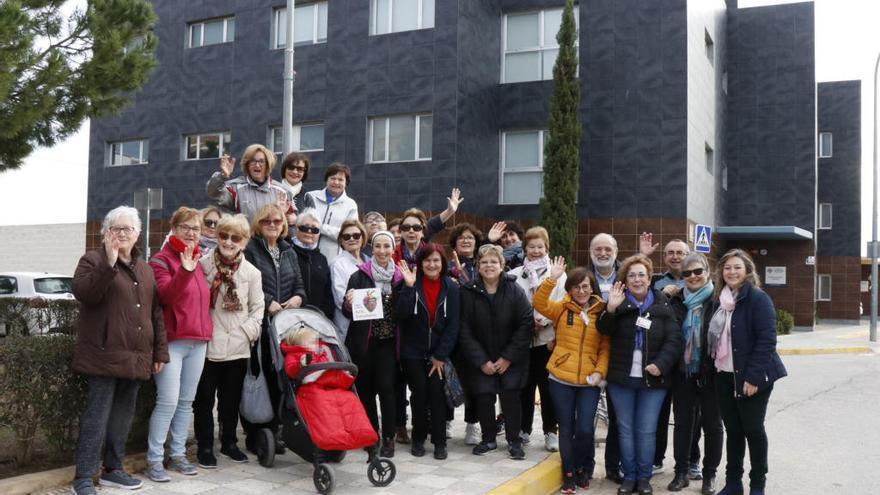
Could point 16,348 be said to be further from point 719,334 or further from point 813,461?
point 813,461

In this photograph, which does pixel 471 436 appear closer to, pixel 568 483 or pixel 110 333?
pixel 568 483

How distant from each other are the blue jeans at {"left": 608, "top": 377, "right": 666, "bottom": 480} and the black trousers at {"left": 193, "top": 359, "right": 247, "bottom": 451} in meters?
3.02

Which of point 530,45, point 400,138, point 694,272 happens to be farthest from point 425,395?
point 530,45

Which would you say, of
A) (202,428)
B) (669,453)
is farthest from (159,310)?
(669,453)

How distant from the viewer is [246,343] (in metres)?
5.98

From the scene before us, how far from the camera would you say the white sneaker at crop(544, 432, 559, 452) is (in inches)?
275

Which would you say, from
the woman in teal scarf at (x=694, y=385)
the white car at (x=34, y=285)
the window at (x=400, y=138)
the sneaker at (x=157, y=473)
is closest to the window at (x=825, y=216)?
the window at (x=400, y=138)

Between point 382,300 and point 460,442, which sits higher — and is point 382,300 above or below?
above

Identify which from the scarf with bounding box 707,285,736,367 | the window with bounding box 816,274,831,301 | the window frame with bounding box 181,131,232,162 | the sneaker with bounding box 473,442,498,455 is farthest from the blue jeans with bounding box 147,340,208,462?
the window with bounding box 816,274,831,301

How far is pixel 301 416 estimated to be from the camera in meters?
5.69

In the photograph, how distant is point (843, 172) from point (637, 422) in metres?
33.9

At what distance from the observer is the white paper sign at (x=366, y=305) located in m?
6.31

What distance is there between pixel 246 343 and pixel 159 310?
770 mm

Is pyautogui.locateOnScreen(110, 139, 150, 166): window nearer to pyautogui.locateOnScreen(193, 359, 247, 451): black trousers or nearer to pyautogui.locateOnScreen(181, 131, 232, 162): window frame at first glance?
pyautogui.locateOnScreen(181, 131, 232, 162): window frame
